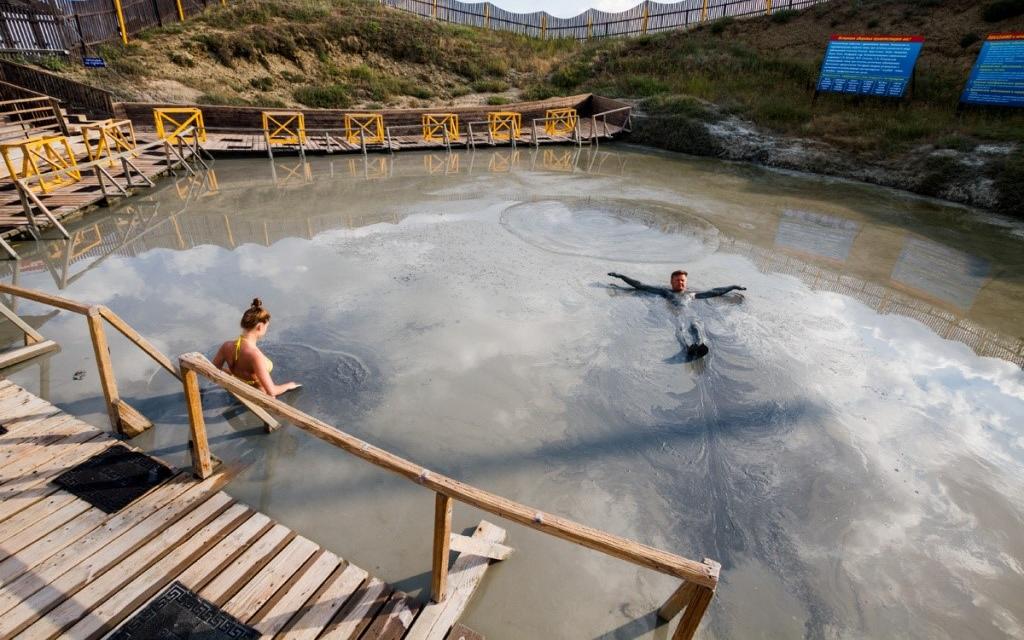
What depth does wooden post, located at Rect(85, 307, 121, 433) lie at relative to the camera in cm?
374

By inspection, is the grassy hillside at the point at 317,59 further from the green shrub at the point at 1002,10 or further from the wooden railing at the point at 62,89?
the green shrub at the point at 1002,10

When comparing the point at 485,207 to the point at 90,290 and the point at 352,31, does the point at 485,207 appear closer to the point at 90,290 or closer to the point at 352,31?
the point at 90,290

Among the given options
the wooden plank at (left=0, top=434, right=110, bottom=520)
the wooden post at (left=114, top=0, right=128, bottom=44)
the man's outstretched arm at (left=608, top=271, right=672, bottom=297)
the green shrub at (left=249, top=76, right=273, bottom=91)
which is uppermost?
the wooden post at (left=114, top=0, right=128, bottom=44)

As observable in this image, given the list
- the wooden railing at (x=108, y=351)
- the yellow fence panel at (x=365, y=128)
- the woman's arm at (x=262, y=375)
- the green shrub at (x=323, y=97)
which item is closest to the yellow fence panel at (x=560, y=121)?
the yellow fence panel at (x=365, y=128)

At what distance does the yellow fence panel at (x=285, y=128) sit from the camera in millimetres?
15961

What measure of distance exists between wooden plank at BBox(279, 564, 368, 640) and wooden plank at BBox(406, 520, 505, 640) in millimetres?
433

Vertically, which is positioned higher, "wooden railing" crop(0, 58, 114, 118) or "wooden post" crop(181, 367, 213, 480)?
"wooden railing" crop(0, 58, 114, 118)

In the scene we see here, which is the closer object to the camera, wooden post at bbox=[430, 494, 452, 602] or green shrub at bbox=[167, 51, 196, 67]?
wooden post at bbox=[430, 494, 452, 602]

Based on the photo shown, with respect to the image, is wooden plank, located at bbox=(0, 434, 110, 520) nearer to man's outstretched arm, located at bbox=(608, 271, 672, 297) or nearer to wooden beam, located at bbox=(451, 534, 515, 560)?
wooden beam, located at bbox=(451, 534, 515, 560)

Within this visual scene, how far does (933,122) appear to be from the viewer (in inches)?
642

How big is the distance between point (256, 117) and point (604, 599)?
19227 millimetres

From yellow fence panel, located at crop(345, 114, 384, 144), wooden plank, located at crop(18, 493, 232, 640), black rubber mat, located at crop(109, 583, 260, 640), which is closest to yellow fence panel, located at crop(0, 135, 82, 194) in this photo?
yellow fence panel, located at crop(345, 114, 384, 144)

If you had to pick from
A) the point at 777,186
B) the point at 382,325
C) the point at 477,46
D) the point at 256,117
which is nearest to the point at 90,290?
the point at 382,325

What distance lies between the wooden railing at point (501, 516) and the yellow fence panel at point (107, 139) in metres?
10.8
